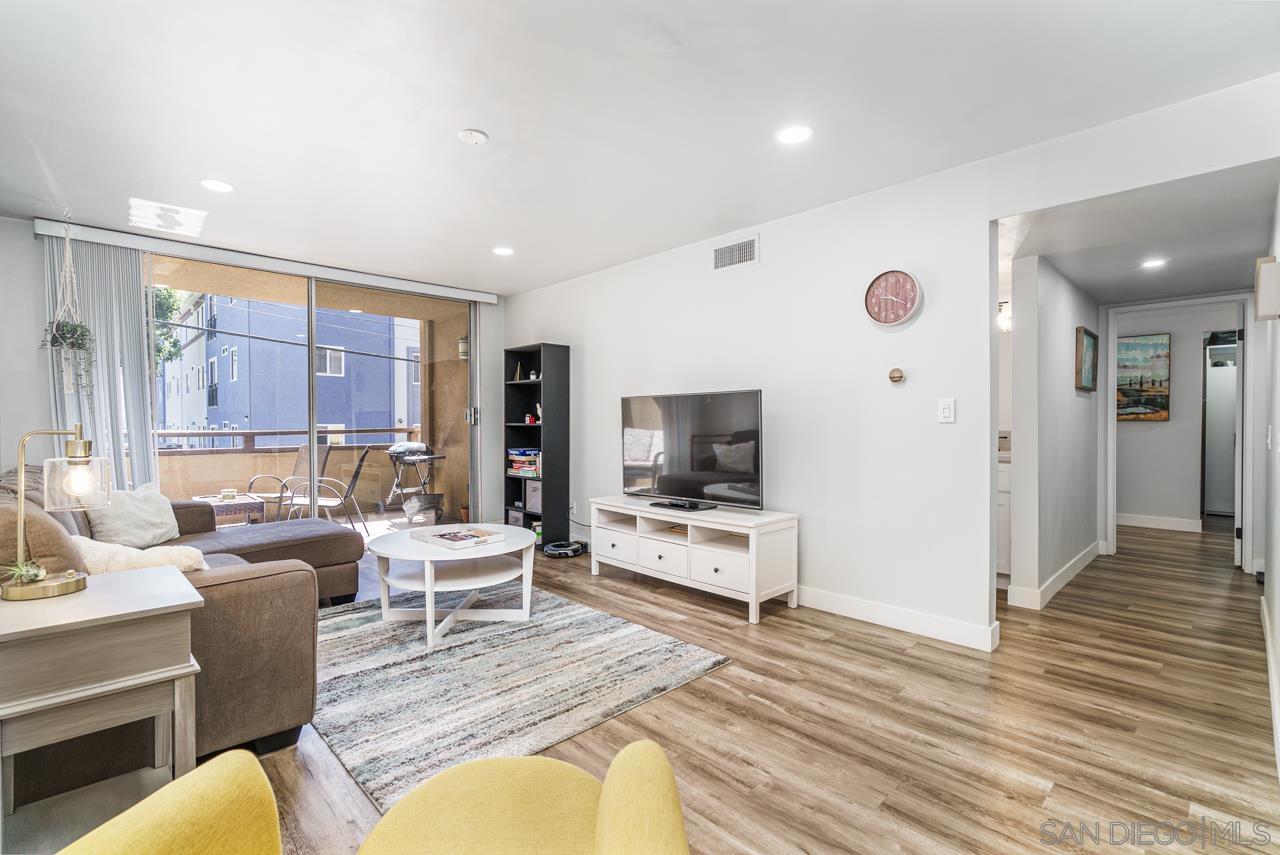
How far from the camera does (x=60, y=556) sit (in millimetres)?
1710

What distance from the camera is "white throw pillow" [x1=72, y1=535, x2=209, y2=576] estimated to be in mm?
1890

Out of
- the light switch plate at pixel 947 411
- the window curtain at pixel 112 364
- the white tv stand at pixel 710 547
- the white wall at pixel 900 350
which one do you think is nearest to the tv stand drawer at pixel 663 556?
the white tv stand at pixel 710 547

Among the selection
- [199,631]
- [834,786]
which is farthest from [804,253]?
[199,631]

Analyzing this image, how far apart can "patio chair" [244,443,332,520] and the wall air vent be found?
3475mm

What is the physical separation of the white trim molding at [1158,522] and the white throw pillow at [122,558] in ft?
25.5

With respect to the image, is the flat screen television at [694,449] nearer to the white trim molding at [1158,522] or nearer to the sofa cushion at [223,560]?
the sofa cushion at [223,560]

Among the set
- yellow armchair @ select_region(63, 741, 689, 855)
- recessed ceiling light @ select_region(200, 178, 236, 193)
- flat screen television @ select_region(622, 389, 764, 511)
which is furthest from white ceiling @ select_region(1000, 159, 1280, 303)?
recessed ceiling light @ select_region(200, 178, 236, 193)

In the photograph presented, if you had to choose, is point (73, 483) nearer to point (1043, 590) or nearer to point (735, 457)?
point (735, 457)

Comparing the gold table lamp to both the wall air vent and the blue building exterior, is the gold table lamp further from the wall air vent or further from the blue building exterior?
the wall air vent

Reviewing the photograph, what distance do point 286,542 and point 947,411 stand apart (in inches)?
145

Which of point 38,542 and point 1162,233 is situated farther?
point 1162,233

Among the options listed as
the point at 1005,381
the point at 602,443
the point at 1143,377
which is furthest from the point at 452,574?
the point at 1143,377

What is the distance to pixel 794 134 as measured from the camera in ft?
8.64

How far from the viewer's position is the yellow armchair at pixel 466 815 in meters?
0.86
